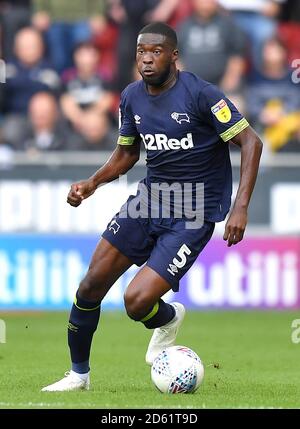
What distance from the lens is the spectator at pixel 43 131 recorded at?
1555cm

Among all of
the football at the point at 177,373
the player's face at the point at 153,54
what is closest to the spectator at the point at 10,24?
the player's face at the point at 153,54

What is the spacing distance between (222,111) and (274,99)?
896 cm

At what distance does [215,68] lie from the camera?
54.3 feet

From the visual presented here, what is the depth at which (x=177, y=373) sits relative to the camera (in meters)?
7.81

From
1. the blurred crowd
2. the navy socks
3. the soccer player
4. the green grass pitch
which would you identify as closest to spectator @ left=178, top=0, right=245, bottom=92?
the blurred crowd

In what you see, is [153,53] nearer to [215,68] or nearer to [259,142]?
[259,142]

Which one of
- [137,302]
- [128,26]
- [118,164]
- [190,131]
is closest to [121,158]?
[118,164]

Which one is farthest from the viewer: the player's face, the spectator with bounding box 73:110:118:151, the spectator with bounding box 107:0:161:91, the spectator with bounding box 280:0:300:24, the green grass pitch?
the spectator with bounding box 280:0:300:24

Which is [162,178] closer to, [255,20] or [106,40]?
[106,40]

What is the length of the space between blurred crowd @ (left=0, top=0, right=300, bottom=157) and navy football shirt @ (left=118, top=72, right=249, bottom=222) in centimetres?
729

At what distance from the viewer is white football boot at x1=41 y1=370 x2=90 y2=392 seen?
8.03 meters

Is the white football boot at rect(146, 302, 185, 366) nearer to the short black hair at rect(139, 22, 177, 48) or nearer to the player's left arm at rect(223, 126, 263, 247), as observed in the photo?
the player's left arm at rect(223, 126, 263, 247)

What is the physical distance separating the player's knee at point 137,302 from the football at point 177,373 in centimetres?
36
